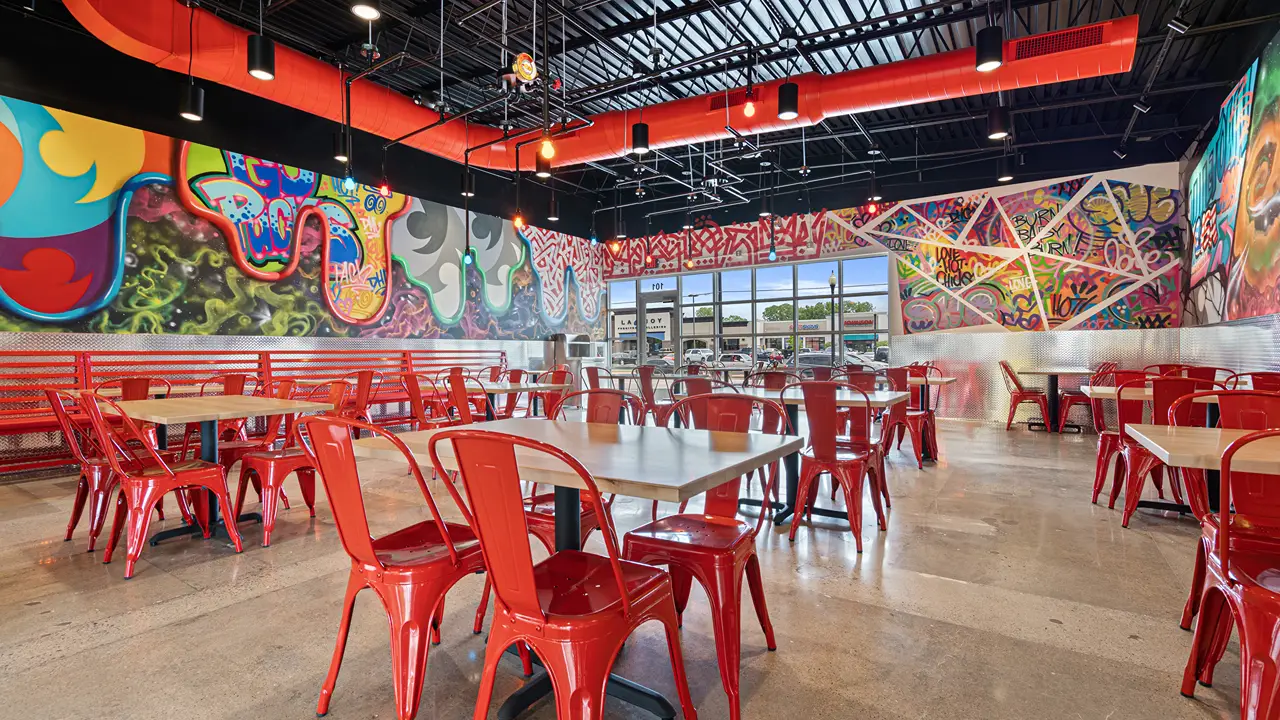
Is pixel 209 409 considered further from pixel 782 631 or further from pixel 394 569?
pixel 782 631

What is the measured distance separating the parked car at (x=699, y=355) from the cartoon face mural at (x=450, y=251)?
15.3 ft

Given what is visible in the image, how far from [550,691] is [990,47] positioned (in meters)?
5.47

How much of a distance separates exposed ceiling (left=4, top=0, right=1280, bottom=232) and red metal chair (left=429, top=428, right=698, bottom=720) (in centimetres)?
519

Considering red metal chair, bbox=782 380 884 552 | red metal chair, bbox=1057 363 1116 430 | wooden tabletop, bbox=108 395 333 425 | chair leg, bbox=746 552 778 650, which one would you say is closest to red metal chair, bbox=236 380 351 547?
wooden tabletop, bbox=108 395 333 425

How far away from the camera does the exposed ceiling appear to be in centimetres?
628

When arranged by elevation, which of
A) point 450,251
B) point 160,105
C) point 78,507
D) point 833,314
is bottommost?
point 78,507

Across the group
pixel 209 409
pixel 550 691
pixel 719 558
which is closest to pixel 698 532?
pixel 719 558

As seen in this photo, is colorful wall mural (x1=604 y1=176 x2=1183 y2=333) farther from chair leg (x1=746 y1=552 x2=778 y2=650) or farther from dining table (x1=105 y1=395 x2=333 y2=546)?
chair leg (x1=746 y1=552 x2=778 y2=650)

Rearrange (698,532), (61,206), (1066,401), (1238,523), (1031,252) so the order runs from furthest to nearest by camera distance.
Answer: (1031,252), (1066,401), (61,206), (1238,523), (698,532)

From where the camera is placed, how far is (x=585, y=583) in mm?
1819

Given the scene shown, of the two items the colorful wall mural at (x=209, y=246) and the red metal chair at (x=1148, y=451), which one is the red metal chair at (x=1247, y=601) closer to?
the red metal chair at (x=1148, y=451)

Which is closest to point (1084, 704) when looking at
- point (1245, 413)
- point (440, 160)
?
point (1245, 413)

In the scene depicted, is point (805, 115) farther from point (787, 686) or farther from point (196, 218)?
point (196, 218)

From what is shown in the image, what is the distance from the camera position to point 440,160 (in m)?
10.6
